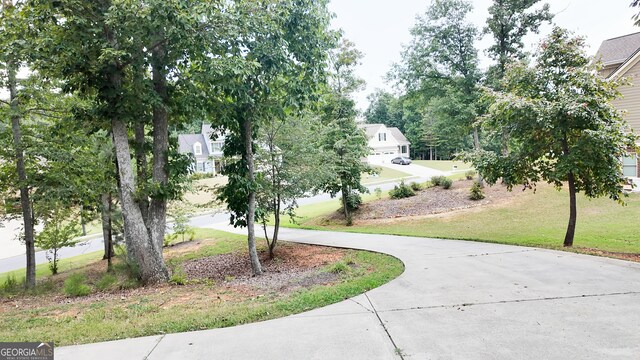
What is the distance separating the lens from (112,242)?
1195 cm

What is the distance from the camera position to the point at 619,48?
19.3m

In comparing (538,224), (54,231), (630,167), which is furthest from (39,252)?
(630,167)

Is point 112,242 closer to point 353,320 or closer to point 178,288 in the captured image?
point 178,288

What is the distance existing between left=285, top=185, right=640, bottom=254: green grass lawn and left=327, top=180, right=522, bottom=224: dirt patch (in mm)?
884

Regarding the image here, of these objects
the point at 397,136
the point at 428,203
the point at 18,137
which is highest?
the point at 397,136

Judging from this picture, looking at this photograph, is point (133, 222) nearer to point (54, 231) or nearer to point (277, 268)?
point (277, 268)

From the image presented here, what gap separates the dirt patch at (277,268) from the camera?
21.9 feet

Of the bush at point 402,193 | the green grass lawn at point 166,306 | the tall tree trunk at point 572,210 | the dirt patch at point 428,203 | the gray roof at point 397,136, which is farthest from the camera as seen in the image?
the gray roof at point 397,136

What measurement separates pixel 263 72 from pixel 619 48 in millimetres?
22465

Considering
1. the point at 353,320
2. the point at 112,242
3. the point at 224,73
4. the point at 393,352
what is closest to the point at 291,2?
the point at 224,73

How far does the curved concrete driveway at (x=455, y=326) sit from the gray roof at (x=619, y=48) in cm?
Answer: 1883

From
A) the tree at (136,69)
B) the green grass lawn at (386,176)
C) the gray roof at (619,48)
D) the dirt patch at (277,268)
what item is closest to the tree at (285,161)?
the dirt patch at (277,268)

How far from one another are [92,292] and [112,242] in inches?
198

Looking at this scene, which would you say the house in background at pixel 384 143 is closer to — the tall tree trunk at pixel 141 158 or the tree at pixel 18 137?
the tall tree trunk at pixel 141 158
